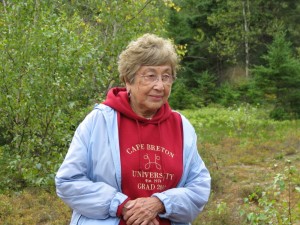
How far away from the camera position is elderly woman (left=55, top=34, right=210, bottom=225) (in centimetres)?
271

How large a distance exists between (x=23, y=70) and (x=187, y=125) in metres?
4.77

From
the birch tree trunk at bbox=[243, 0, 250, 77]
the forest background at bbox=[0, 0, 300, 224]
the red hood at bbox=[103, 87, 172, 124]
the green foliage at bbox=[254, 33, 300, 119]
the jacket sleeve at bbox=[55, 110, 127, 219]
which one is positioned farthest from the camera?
the birch tree trunk at bbox=[243, 0, 250, 77]

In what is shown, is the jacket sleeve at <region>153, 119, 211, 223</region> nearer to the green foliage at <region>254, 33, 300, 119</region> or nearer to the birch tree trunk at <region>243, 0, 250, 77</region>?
the green foliage at <region>254, 33, 300, 119</region>

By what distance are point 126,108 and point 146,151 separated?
25 centimetres

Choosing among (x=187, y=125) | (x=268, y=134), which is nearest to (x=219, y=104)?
(x=268, y=134)

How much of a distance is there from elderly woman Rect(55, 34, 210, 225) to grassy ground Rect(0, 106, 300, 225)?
1.53m

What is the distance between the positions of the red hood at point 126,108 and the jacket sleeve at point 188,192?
0.52ft

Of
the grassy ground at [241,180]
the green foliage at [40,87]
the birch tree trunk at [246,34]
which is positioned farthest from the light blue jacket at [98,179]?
the birch tree trunk at [246,34]

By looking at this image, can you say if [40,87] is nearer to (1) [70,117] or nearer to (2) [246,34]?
(1) [70,117]

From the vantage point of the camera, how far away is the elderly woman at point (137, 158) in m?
2.71

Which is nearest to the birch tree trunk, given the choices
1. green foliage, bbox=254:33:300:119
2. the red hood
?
green foliage, bbox=254:33:300:119

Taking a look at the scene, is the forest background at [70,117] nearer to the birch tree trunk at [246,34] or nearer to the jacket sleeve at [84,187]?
the jacket sleeve at [84,187]

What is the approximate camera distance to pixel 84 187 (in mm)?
2697

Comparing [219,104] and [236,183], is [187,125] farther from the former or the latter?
[219,104]
